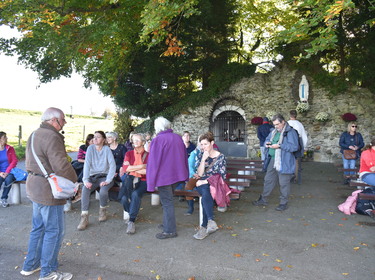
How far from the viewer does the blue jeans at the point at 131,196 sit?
4.68 metres

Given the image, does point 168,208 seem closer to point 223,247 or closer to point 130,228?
point 130,228

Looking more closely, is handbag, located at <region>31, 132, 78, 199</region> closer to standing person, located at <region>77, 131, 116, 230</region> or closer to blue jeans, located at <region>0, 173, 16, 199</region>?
standing person, located at <region>77, 131, 116, 230</region>

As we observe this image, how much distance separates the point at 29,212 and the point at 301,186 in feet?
20.7

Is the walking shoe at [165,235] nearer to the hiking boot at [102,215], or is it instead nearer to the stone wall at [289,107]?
the hiking boot at [102,215]

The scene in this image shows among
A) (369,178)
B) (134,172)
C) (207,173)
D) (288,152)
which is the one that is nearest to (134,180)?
(134,172)

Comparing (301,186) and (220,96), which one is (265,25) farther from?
(301,186)

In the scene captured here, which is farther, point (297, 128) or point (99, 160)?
point (297, 128)

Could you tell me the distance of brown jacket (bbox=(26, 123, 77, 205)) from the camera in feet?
10.2

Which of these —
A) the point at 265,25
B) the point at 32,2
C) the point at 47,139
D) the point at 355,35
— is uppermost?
the point at 265,25

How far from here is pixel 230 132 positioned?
16.1 m

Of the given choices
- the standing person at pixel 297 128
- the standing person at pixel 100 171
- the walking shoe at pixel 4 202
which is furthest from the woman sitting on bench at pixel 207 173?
the walking shoe at pixel 4 202

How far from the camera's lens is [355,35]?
13570 mm

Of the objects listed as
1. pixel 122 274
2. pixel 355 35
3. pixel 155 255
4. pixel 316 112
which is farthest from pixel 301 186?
pixel 355 35

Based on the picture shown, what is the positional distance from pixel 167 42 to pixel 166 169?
715 centimetres
